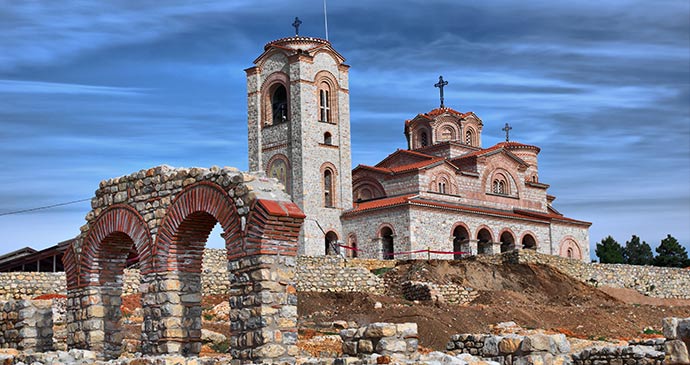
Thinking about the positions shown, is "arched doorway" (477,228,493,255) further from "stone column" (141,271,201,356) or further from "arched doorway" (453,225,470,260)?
"stone column" (141,271,201,356)

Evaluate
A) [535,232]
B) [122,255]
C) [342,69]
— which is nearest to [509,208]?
[535,232]

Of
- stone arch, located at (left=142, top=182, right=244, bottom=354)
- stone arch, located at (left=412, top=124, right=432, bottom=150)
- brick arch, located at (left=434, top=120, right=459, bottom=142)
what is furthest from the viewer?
stone arch, located at (left=412, top=124, right=432, bottom=150)

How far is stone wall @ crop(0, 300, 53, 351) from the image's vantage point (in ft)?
42.9

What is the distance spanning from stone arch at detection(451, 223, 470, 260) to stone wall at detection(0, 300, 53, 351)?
2524 centimetres

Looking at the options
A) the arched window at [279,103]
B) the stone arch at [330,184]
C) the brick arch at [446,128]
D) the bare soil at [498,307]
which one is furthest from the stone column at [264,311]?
the brick arch at [446,128]

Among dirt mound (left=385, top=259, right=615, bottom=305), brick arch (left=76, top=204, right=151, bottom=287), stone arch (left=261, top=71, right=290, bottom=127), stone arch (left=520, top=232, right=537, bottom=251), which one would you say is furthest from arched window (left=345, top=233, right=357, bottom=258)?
brick arch (left=76, top=204, right=151, bottom=287)

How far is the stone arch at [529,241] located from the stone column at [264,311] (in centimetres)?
3173

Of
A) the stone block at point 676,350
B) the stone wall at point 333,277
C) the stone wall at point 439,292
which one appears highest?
the stone wall at point 333,277

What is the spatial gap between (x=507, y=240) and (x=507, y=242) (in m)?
0.09

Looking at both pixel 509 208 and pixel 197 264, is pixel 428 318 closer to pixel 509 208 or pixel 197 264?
pixel 197 264

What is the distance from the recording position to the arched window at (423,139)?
46388 millimetres

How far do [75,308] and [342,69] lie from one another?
2660 centimetres

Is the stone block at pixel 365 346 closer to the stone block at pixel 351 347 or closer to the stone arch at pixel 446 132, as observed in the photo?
the stone block at pixel 351 347

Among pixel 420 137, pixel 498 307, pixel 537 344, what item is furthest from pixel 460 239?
pixel 537 344
